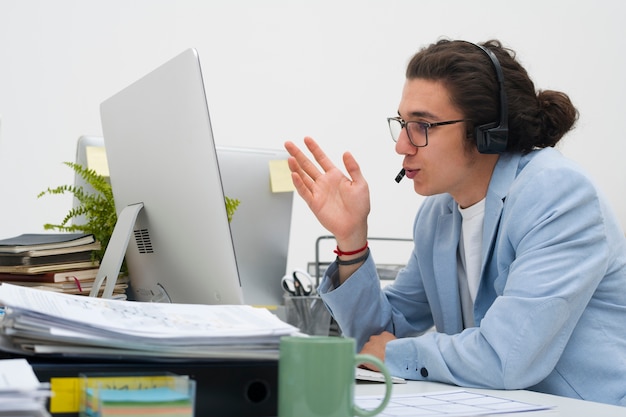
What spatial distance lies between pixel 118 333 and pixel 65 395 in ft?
0.22

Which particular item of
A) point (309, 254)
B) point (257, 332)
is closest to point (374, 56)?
point (309, 254)

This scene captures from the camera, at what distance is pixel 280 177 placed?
66.7 inches

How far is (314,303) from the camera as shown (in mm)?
1660

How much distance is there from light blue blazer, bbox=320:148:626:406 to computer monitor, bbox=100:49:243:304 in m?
0.36

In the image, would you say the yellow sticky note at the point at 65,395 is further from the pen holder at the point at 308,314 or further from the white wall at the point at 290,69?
the white wall at the point at 290,69

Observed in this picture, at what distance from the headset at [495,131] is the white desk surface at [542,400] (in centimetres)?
53

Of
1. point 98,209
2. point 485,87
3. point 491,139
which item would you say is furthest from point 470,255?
point 98,209

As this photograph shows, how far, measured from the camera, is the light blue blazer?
113 centimetres

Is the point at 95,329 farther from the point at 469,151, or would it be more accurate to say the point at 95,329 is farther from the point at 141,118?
the point at 469,151

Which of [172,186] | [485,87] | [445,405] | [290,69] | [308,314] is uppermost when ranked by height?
[290,69]

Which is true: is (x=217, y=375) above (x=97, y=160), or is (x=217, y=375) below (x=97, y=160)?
below

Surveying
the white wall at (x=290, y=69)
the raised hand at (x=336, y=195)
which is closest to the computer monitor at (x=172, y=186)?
the raised hand at (x=336, y=195)

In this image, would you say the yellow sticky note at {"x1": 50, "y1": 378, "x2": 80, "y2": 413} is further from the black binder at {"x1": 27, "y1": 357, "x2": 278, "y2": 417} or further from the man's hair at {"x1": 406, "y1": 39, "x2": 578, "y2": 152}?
the man's hair at {"x1": 406, "y1": 39, "x2": 578, "y2": 152}

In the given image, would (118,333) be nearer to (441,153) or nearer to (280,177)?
(441,153)
